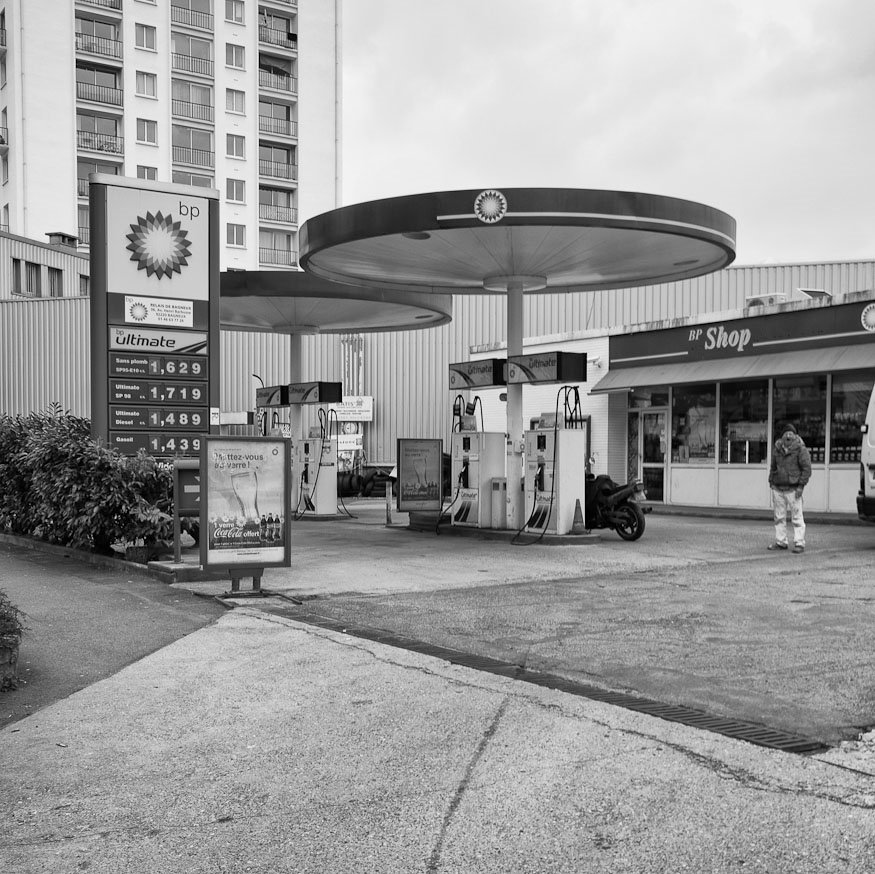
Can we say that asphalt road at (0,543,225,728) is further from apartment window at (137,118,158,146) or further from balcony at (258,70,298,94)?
balcony at (258,70,298,94)

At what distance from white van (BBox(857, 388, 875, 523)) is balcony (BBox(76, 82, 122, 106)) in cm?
5370

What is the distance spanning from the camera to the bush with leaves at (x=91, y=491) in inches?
508

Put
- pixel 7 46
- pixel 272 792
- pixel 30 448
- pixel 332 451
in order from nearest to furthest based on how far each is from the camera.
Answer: pixel 272 792 < pixel 30 448 < pixel 332 451 < pixel 7 46

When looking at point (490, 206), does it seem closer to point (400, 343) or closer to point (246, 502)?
point (246, 502)

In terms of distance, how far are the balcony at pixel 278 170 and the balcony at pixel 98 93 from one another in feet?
29.4

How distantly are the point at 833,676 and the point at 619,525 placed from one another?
929 centimetres

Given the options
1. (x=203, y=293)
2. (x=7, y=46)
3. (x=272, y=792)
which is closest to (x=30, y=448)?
(x=203, y=293)

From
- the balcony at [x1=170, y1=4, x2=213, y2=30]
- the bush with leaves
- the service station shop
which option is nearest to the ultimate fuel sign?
the bush with leaves

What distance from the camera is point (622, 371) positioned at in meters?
25.1

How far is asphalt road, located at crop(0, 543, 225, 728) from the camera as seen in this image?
6.89m

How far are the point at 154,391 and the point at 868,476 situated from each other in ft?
31.4

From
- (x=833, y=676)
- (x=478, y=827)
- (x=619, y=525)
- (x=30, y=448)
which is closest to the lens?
(x=478, y=827)

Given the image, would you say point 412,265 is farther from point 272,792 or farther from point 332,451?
point 272,792

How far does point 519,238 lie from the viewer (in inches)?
583
